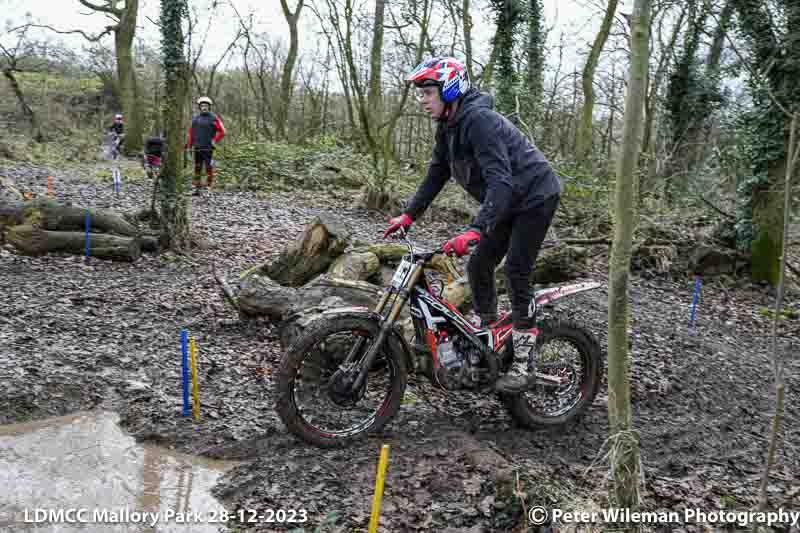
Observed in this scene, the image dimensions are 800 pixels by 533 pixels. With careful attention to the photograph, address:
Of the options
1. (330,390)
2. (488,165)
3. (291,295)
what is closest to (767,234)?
(291,295)

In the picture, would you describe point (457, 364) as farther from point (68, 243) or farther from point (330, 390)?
point (68, 243)

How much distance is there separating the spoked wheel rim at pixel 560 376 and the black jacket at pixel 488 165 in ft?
3.68

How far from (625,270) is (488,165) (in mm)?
1158

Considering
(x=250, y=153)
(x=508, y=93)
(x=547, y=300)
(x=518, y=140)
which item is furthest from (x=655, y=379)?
(x=250, y=153)

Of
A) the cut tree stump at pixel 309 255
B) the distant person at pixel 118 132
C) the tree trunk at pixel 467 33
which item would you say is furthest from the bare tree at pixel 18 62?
the cut tree stump at pixel 309 255

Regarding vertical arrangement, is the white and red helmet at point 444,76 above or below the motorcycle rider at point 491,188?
above

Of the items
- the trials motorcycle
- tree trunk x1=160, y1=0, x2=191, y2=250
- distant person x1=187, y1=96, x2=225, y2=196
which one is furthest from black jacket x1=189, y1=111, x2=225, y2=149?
the trials motorcycle

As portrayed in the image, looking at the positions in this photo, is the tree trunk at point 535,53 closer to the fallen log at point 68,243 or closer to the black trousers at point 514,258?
the fallen log at point 68,243

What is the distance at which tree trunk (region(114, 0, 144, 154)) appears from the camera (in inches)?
859

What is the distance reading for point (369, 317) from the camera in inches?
151

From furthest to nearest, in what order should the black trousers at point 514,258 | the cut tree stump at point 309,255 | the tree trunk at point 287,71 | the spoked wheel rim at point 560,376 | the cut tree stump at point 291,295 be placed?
the tree trunk at point 287,71 → the cut tree stump at point 309,255 → the cut tree stump at point 291,295 → the spoked wheel rim at point 560,376 → the black trousers at point 514,258

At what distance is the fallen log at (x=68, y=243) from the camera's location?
783 cm

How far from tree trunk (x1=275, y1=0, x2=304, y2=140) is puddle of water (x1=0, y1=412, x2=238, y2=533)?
61.2 ft

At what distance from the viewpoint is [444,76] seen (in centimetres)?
379
